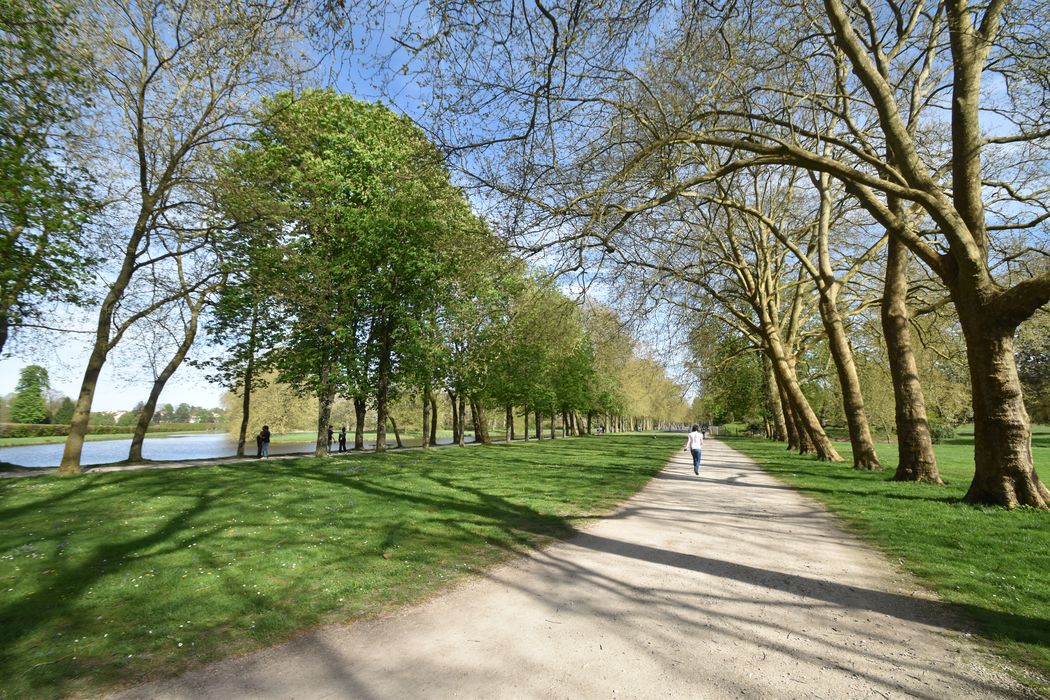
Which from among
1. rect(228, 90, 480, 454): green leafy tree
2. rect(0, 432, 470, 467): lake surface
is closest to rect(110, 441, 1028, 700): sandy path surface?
rect(228, 90, 480, 454): green leafy tree

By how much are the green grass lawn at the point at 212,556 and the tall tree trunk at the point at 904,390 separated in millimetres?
7514

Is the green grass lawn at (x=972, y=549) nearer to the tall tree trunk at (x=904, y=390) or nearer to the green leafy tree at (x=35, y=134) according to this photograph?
the tall tree trunk at (x=904, y=390)

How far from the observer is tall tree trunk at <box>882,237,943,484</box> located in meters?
12.0

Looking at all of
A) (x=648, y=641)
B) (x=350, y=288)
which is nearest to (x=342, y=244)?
(x=350, y=288)

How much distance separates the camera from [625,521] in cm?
824

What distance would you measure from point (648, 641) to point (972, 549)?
537cm

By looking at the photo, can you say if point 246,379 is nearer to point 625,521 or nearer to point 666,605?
point 625,521

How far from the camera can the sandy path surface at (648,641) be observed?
3061 mm

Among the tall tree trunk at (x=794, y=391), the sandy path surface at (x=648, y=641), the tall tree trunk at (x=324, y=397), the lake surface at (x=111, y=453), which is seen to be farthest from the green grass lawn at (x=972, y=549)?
the lake surface at (x=111, y=453)

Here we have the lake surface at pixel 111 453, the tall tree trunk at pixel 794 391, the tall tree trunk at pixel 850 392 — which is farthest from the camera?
the lake surface at pixel 111 453

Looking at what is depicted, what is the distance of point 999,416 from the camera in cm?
829

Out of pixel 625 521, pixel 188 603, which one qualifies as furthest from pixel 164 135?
pixel 625 521

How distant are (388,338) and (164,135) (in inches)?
446

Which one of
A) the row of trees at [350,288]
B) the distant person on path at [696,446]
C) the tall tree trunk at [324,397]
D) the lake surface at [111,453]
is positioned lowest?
the lake surface at [111,453]
